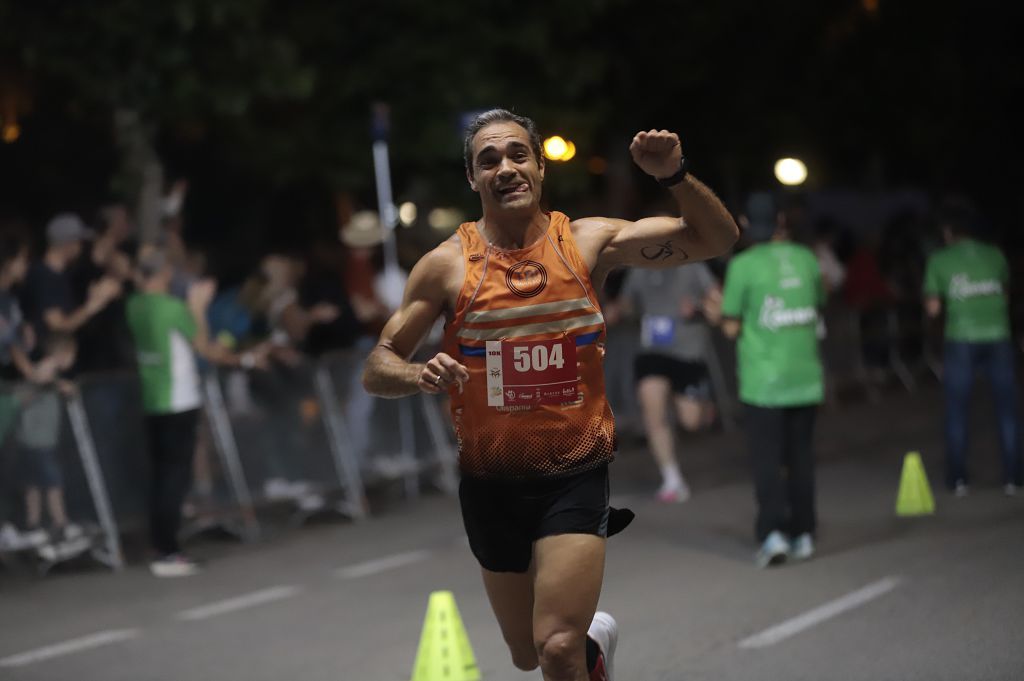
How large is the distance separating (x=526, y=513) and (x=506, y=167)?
3.82ft

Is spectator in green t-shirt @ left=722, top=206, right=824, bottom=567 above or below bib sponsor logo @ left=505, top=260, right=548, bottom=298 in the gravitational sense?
below

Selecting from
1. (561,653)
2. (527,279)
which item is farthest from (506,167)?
(561,653)

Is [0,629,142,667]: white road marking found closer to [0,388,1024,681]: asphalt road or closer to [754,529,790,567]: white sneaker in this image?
[0,388,1024,681]: asphalt road

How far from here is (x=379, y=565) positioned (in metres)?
10.4

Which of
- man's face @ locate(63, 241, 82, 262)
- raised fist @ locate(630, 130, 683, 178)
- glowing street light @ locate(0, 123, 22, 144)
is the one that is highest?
glowing street light @ locate(0, 123, 22, 144)

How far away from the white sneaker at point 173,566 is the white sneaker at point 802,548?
3.86m

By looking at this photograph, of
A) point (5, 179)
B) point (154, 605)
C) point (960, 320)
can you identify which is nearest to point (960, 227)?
point (960, 320)

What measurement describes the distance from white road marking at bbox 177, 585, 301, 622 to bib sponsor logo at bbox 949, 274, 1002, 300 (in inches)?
198

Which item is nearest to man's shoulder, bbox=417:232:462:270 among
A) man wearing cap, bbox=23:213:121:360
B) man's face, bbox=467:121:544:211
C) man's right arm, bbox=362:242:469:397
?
man's right arm, bbox=362:242:469:397

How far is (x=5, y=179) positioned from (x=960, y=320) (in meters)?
12.9

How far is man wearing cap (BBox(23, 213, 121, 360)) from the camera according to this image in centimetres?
1106

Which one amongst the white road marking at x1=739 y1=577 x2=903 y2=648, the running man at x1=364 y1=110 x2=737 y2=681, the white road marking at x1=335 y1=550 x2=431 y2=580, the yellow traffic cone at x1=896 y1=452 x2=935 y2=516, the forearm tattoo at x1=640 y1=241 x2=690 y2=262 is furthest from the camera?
the yellow traffic cone at x1=896 y1=452 x2=935 y2=516

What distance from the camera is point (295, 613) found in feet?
29.4

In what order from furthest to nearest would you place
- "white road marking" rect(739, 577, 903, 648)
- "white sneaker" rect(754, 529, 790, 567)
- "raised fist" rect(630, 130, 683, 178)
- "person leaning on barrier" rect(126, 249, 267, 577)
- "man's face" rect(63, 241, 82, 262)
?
"man's face" rect(63, 241, 82, 262)
"person leaning on barrier" rect(126, 249, 267, 577)
"white sneaker" rect(754, 529, 790, 567)
"white road marking" rect(739, 577, 903, 648)
"raised fist" rect(630, 130, 683, 178)
